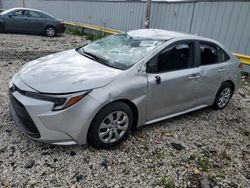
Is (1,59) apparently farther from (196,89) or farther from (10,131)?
(196,89)

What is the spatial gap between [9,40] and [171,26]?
6744 millimetres

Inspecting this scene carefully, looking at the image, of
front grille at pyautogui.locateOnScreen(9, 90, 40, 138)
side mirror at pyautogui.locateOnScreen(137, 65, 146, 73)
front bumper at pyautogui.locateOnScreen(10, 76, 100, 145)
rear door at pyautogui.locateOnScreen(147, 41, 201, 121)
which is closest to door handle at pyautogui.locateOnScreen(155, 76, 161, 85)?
rear door at pyautogui.locateOnScreen(147, 41, 201, 121)

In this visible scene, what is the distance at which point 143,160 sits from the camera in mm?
2865

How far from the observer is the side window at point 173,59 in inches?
123

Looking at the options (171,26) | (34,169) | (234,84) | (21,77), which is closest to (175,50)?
(234,84)

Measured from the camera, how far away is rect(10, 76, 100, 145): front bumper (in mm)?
2473

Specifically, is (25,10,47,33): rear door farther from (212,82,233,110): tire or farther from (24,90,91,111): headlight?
(24,90,91,111): headlight

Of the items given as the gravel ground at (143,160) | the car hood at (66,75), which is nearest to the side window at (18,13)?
the gravel ground at (143,160)

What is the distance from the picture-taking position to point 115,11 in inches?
478

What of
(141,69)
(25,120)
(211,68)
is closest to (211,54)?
(211,68)

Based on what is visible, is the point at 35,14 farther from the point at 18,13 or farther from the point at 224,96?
the point at 224,96

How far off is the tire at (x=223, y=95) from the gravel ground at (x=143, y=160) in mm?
611

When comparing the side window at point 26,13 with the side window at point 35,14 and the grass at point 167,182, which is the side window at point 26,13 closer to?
the side window at point 35,14

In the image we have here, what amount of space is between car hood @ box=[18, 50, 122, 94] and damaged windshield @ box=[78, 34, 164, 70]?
0.17 m
